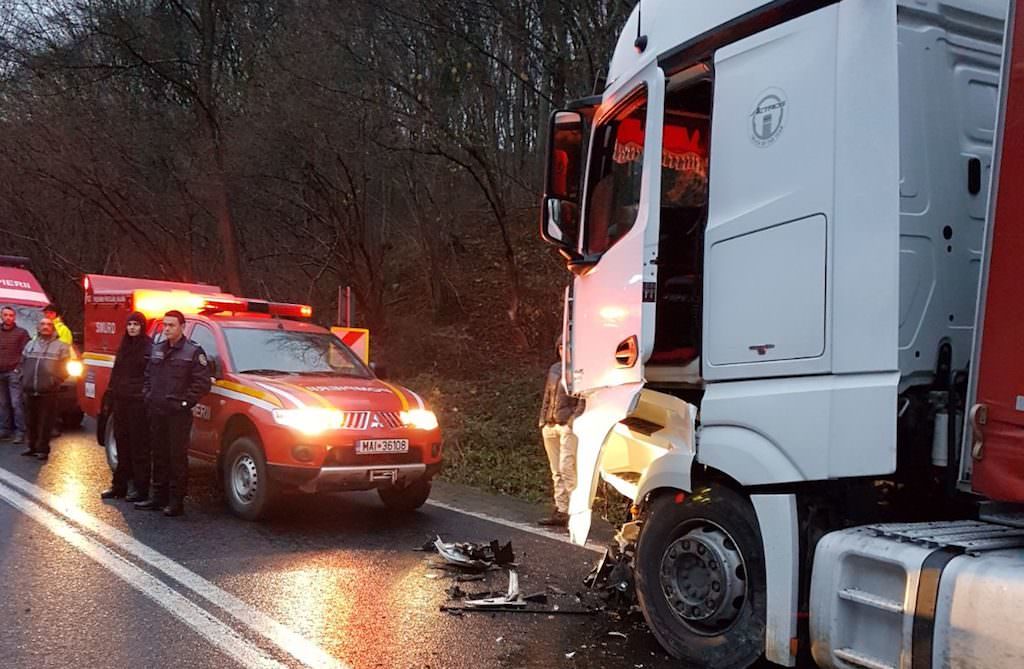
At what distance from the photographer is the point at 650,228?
4.45 metres

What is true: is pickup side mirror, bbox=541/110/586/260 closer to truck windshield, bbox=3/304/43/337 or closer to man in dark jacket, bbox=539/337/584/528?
man in dark jacket, bbox=539/337/584/528

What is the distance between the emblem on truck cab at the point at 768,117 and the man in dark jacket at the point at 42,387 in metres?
9.49

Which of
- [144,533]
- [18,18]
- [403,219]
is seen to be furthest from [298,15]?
[144,533]

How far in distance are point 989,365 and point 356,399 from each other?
17.7 feet

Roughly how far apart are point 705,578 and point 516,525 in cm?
379

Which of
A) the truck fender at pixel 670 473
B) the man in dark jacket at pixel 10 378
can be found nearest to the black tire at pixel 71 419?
the man in dark jacket at pixel 10 378

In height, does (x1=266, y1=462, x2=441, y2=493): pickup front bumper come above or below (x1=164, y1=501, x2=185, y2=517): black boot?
above

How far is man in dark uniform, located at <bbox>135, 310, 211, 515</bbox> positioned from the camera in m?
7.66

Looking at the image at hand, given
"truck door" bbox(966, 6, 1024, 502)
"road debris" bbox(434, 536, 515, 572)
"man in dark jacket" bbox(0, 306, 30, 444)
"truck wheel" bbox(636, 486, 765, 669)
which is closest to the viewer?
"truck door" bbox(966, 6, 1024, 502)

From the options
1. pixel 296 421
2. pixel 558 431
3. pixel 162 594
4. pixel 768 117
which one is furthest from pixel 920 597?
pixel 296 421

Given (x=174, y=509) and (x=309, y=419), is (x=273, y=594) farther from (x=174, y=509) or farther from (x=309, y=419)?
(x=174, y=509)

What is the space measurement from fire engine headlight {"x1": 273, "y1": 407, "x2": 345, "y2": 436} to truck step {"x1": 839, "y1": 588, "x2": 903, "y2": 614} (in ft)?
15.4

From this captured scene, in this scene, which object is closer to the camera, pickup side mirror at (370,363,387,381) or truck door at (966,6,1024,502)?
truck door at (966,6,1024,502)

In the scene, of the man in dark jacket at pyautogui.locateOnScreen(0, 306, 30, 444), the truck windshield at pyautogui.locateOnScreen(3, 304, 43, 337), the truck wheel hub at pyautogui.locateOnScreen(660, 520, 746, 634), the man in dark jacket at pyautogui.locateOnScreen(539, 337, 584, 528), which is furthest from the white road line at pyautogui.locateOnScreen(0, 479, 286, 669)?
the truck windshield at pyautogui.locateOnScreen(3, 304, 43, 337)
